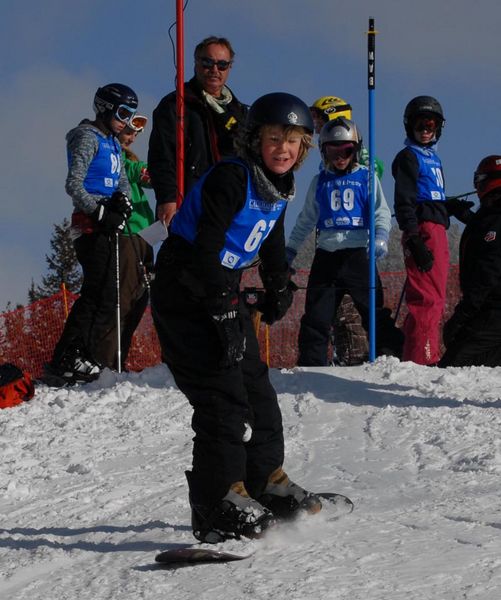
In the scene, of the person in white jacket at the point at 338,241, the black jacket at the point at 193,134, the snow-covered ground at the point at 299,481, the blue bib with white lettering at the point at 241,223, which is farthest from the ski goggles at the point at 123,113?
the blue bib with white lettering at the point at 241,223

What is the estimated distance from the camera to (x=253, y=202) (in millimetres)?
4113

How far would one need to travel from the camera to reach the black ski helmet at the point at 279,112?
4.14 m

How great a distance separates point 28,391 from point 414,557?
4792mm

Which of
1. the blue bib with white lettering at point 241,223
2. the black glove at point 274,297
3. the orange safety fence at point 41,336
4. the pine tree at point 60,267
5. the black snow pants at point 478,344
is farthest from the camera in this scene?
the pine tree at point 60,267

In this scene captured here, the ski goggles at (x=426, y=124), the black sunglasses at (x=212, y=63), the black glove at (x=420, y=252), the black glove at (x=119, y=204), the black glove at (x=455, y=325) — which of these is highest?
the black sunglasses at (x=212, y=63)

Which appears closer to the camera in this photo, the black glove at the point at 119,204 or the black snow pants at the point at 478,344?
the black snow pants at the point at 478,344

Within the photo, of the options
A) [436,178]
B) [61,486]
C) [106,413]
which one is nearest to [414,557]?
[61,486]

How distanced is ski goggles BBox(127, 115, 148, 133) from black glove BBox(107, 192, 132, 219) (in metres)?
1.09

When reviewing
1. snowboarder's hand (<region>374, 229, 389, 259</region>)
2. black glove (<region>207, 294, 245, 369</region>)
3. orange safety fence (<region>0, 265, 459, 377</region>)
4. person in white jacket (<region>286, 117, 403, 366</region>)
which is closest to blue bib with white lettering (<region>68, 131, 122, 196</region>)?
person in white jacket (<region>286, 117, 403, 366</region>)

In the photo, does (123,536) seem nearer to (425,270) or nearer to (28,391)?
(28,391)

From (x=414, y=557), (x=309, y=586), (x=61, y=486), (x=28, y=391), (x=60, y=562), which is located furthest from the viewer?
(x=28, y=391)

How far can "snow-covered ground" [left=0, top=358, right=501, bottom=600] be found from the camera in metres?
3.48

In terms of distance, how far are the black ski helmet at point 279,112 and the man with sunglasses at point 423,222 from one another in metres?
4.11

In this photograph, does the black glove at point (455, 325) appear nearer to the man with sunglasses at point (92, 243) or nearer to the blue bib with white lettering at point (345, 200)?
the blue bib with white lettering at point (345, 200)
